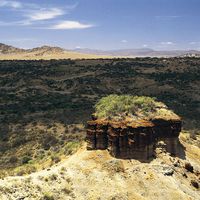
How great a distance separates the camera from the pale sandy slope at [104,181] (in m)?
21.9

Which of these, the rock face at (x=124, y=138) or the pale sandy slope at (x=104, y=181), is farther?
the rock face at (x=124, y=138)

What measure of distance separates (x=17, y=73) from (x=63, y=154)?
300 ft

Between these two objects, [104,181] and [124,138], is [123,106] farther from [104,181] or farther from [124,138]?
[104,181]

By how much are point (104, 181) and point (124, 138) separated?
282 centimetres

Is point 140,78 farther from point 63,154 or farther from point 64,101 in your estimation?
point 63,154

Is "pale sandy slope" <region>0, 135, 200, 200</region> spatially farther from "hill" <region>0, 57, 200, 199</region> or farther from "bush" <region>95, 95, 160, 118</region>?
"bush" <region>95, 95, 160, 118</region>

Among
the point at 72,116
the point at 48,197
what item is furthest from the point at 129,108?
the point at 72,116

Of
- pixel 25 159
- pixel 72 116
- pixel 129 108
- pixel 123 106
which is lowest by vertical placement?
pixel 72 116

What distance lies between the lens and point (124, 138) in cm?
2503

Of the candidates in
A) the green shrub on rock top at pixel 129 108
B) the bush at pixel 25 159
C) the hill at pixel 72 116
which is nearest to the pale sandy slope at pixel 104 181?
the hill at pixel 72 116

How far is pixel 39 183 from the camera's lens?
22188mm

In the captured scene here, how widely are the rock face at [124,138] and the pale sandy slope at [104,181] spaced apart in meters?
0.48

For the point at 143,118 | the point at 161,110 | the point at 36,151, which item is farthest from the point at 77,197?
the point at 36,151

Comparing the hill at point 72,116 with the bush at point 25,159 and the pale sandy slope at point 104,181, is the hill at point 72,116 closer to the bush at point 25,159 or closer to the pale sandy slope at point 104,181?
the pale sandy slope at point 104,181
